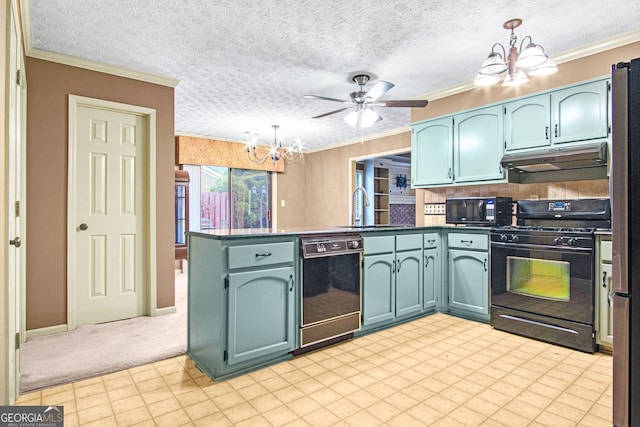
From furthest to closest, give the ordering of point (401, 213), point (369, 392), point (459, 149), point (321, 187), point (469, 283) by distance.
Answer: point (401, 213), point (321, 187), point (459, 149), point (469, 283), point (369, 392)

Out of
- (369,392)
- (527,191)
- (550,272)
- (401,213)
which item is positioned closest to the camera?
(369,392)

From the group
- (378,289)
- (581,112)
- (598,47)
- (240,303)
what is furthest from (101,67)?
(598,47)

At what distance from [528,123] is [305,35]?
2.18 m

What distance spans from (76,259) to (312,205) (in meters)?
5.01

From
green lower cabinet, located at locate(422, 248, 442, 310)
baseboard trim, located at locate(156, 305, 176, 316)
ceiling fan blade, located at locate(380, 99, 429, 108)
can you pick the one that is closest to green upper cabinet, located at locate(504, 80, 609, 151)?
ceiling fan blade, located at locate(380, 99, 429, 108)

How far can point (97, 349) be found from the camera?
269 centimetres

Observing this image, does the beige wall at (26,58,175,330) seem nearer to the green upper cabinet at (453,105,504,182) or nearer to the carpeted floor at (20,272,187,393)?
the carpeted floor at (20,272,187,393)

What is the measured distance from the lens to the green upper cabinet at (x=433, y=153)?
4004mm

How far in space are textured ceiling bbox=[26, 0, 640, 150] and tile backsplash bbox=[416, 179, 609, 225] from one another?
118cm

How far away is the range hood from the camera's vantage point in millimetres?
2826

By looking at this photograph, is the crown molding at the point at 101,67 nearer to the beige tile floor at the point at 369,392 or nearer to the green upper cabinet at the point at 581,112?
the beige tile floor at the point at 369,392

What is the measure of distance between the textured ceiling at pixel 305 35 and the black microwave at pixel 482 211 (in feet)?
4.33

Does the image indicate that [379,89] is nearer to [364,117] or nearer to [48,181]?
[364,117]

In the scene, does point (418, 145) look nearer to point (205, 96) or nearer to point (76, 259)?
point (205, 96)
